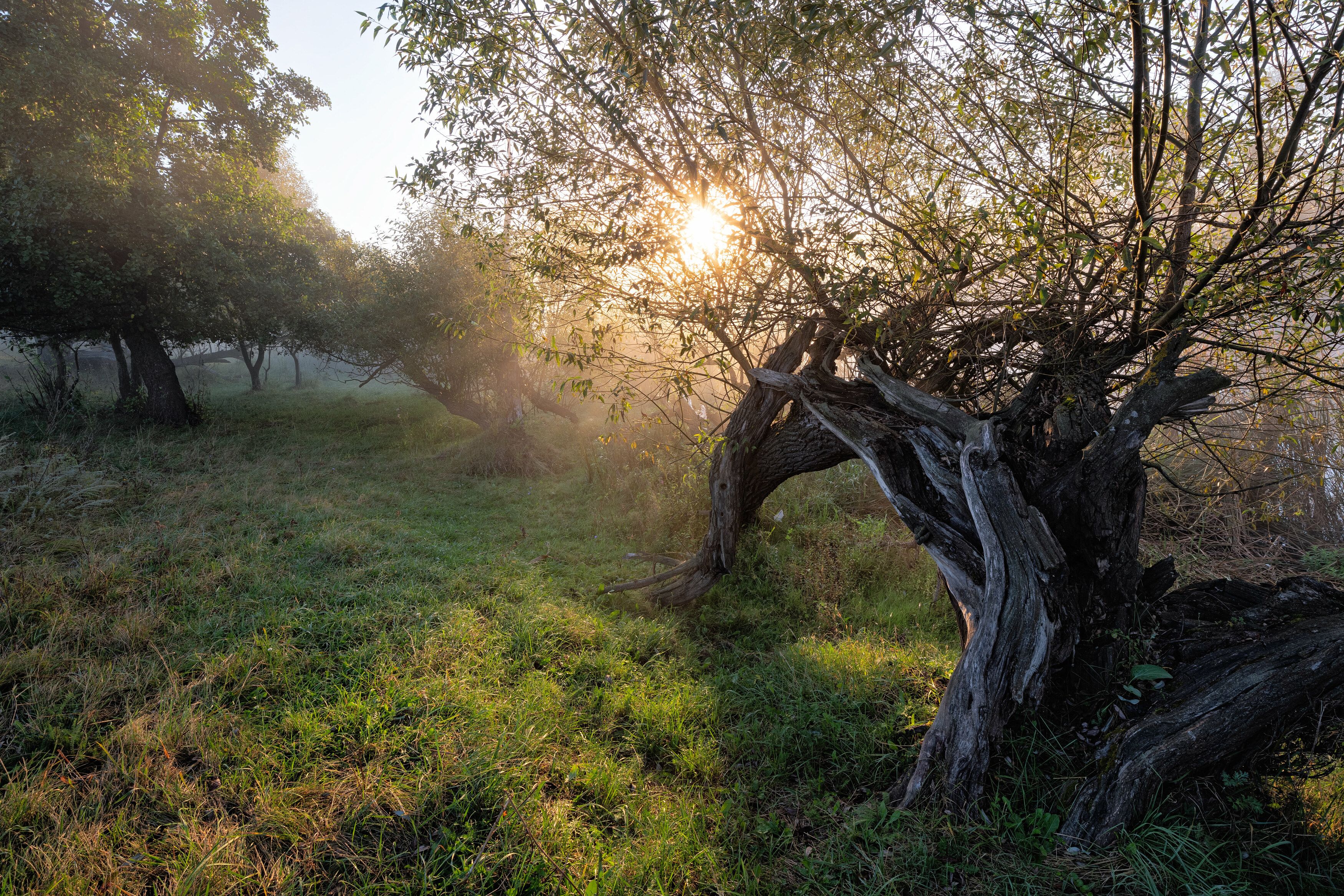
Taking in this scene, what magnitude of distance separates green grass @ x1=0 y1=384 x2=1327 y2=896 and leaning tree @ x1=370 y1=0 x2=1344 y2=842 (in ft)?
1.69

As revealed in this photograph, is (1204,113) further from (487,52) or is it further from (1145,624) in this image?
(487,52)

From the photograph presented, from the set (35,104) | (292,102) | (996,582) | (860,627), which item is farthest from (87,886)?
(292,102)

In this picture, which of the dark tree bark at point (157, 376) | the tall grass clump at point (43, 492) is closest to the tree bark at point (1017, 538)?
the tall grass clump at point (43, 492)

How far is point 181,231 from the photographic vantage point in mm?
13297

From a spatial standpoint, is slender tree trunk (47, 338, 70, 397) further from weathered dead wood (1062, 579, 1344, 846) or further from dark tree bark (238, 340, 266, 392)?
weathered dead wood (1062, 579, 1344, 846)

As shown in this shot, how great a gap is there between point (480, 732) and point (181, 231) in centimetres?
1573

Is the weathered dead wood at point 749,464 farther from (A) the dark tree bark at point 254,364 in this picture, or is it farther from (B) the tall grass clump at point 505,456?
(A) the dark tree bark at point 254,364

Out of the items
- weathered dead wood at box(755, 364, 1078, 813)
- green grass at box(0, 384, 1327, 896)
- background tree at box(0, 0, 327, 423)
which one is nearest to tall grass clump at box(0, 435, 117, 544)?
green grass at box(0, 384, 1327, 896)

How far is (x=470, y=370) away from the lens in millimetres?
17875

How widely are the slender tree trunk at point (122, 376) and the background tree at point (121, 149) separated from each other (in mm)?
580

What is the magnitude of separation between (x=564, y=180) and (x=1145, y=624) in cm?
599

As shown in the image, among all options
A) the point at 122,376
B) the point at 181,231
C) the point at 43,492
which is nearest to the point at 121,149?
the point at 181,231

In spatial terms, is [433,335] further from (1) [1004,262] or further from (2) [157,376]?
(1) [1004,262]

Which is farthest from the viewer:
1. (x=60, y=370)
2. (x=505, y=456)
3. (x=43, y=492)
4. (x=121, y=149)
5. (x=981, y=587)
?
(x=60, y=370)
